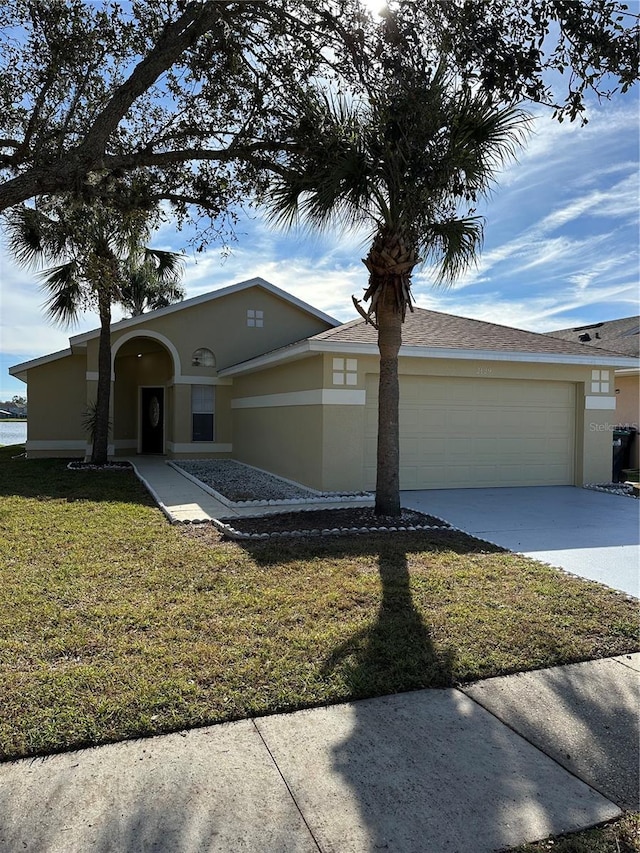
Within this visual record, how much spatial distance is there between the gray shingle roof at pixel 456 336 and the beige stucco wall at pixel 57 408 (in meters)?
11.0

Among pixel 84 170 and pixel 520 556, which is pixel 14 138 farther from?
pixel 520 556

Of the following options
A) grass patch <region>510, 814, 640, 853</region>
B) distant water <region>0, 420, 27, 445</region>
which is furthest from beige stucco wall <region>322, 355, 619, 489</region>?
distant water <region>0, 420, 27, 445</region>

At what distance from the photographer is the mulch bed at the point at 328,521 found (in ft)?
26.1

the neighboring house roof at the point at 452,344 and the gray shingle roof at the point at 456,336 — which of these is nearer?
the neighboring house roof at the point at 452,344

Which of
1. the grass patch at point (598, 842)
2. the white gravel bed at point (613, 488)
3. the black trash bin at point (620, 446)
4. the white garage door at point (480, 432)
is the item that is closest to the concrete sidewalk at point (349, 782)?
the grass patch at point (598, 842)

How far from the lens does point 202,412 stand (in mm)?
17781

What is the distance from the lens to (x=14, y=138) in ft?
23.4

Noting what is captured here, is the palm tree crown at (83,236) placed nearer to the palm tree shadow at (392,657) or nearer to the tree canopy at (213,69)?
the tree canopy at (213,69)

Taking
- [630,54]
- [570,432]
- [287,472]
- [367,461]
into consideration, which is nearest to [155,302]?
[287,472]

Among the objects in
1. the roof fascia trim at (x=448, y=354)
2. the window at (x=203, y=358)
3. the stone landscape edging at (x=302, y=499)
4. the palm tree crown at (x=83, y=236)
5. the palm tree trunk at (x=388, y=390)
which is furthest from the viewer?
the window at (x=203, y=358)

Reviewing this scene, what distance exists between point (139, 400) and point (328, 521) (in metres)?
14.7

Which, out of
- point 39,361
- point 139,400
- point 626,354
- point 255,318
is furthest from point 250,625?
point 139,400

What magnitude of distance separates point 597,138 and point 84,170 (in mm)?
6988

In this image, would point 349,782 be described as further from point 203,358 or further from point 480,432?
point 203,358
